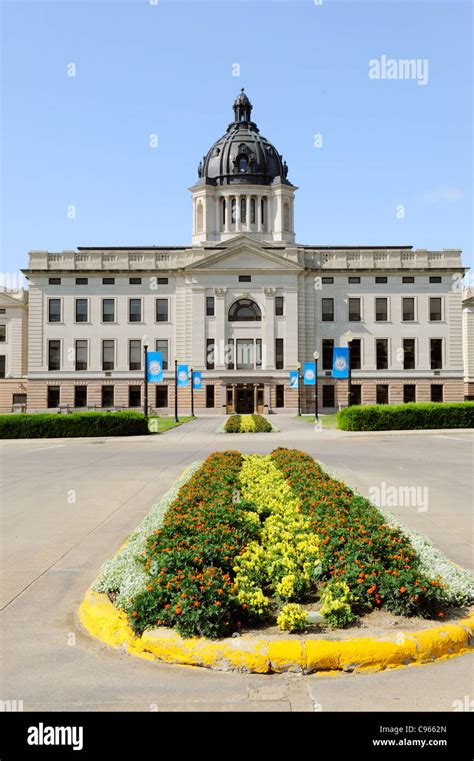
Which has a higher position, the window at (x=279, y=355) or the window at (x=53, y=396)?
the window at (x=279, y=355)

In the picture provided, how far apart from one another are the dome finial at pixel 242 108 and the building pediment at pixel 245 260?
28879 millimetres

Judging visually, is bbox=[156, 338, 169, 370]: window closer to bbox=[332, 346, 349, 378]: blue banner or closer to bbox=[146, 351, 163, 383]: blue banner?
bbox=[146, 351, 163, 383]: blue banner

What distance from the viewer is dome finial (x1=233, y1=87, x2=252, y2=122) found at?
85875 millimetres

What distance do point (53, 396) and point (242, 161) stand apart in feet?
116

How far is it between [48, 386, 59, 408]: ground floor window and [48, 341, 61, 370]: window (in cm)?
206

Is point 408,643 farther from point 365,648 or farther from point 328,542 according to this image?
point 328,542

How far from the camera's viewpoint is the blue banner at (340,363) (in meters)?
43.9

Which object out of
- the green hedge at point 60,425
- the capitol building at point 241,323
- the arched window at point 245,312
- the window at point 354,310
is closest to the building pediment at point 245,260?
the capitol building at point 241,323

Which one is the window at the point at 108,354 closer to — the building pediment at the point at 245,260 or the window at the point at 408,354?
the building pediment at the point at 245,260

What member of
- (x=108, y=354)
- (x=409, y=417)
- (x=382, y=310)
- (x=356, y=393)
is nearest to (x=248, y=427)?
(x=409, y=417)

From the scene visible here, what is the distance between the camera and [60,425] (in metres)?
31.9

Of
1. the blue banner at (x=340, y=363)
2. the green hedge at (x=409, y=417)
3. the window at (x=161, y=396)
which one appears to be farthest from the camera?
the window at (x=161, y=396)

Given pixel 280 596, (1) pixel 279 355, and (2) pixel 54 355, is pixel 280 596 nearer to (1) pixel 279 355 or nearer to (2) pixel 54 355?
(1) pixel 279 355

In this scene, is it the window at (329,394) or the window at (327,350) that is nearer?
the window at (329,394)
